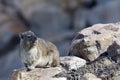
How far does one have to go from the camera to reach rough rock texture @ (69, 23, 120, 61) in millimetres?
9188

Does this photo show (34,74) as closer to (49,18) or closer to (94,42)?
(94,42)

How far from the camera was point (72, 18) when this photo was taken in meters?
28.1

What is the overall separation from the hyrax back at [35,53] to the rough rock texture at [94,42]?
1.44 ft

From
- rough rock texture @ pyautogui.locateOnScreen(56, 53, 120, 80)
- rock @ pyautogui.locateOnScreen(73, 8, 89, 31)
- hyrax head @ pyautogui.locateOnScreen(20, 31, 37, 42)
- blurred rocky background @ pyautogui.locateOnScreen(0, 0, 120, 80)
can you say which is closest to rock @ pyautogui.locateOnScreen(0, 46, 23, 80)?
blurred rocky background @ pyautogui.locateOnScreen(0, 0, 120, 80)

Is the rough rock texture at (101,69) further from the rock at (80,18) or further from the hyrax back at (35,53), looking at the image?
the rock at (80,18)

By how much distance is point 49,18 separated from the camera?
28266 millimetres

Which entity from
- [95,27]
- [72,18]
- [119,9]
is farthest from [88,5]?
[95,27]

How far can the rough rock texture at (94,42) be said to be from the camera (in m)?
9.19

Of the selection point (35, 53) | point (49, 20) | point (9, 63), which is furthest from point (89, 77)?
point (49, 20)

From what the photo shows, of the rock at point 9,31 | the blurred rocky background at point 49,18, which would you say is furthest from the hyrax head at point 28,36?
the rock at point 9,31

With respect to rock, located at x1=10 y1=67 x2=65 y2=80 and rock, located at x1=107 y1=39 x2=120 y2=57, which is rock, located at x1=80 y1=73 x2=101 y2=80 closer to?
rock, located at x1=10 y1=67 x2=65 y2=80

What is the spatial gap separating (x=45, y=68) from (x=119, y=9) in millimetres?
16827

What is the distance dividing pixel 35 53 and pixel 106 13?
1686 cm

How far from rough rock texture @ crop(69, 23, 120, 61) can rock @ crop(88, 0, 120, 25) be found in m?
15.0
